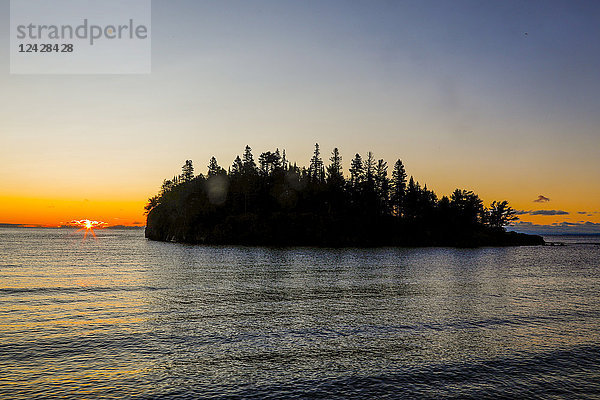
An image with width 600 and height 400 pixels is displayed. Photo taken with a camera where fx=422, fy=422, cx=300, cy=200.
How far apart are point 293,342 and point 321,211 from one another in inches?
5973

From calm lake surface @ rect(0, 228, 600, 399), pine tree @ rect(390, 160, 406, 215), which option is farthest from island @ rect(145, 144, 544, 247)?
calm lake surface @ rect(0, 228, 600, 399)

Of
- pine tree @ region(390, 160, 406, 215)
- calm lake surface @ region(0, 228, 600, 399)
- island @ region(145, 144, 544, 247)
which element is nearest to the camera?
calm lake surface @ region(0, 228, 600, 399)

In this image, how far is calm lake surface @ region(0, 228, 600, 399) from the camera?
58.1 ft

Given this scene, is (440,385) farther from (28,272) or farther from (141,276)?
(28,272)

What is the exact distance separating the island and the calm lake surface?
4708 inches

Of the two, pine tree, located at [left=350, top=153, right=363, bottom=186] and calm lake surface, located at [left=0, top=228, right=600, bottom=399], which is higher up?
pine tree, located at [left=350, top=153, right=363, bottom=186]

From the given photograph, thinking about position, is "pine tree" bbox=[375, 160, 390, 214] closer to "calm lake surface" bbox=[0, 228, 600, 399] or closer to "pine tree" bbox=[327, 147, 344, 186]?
"pine tree" bbox=[327, 147, 344, 186]

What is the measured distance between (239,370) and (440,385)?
8916mm

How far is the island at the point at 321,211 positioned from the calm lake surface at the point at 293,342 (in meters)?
120

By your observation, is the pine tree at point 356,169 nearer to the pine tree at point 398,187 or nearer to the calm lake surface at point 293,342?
the pine tree at point 398,187

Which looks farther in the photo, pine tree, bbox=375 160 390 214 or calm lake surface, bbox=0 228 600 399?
pine tree, bbox=375 160 390 214

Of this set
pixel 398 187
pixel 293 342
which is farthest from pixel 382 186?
pixel 293 342

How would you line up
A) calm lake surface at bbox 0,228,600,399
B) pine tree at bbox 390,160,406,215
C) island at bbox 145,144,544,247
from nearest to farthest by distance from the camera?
calm lake surface at bbox 0,228,600,399 < island at bbox 145,144,544,247 < pine tree at bbox 390,160,406,215

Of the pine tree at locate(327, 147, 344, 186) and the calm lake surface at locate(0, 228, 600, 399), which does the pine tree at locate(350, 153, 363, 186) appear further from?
the calm lake surface at locate(0, 228, 600, 399)
